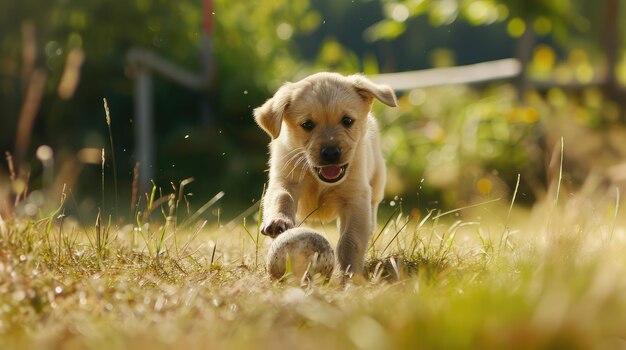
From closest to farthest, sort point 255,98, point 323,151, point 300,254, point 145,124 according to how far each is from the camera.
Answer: point 300,254
point 323,151
point 145,124
point 255,98

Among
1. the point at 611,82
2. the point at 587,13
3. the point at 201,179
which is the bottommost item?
the point at 201,179

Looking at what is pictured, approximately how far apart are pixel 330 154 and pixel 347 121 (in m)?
0.32

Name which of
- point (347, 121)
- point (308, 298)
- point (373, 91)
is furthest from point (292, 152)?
point (308, 298)

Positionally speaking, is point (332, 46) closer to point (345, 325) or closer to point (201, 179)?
point (201, 179)

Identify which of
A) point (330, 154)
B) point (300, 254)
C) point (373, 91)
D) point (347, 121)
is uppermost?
point (373, 91)

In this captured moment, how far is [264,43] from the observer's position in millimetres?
12711

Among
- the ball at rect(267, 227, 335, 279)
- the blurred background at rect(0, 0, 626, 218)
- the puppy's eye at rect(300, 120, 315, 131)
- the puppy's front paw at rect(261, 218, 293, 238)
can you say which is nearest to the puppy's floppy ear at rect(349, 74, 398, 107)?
the puppy's eye at rect(300, 120, 315, 131)

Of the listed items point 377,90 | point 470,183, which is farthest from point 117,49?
point 377,90

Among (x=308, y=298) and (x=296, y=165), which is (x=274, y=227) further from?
(x=308, y=298)

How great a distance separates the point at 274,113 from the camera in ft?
15.2

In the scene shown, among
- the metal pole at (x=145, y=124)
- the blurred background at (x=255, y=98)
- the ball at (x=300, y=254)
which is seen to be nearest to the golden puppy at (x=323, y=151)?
the ball at (x=300, y=254)

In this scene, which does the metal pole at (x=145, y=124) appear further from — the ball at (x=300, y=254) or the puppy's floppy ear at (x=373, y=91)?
the ball at (x=300, y=254)

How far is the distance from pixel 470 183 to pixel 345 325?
666 cm

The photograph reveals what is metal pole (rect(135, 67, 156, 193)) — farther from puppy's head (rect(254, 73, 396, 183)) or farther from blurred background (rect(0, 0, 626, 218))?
puppy's head (rect(254, 73, 396, 183))
